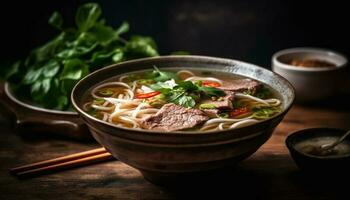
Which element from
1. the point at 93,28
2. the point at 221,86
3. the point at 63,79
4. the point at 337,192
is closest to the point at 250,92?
the point at 221,86

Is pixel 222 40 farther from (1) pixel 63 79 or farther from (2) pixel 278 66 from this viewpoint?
(1) pixel 63 79

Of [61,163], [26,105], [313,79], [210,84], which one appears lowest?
[61,163]

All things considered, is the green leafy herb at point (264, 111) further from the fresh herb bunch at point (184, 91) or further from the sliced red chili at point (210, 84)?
the sliced red chili at point (210, 84)

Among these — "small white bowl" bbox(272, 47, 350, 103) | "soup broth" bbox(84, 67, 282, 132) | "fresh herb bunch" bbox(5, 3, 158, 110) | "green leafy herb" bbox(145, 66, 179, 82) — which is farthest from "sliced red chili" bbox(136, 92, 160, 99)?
"small white bowl" bbox(272, 47, 350, 103)

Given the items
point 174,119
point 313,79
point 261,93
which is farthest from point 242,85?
point 313,79

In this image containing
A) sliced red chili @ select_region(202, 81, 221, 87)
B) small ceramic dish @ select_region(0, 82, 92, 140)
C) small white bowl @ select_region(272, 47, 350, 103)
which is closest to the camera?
sliced red chili @ select_region(202, 81, 221, 87)

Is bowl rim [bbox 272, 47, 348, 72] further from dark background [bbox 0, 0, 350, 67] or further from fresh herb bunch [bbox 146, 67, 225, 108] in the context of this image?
fresh herb bunch [bbox 146, 67, 225, 108]

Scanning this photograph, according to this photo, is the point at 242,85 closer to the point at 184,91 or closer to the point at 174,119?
the point at 184,91
